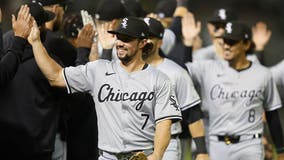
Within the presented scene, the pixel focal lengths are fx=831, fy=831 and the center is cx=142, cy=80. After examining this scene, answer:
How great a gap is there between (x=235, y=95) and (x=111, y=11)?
1.58m

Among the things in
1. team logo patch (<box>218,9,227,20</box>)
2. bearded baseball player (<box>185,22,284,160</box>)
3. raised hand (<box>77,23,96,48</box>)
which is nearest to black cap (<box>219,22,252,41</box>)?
bearded baseball player (<box>185,22,284,160</box>)

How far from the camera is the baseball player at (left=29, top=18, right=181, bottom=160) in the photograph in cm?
672

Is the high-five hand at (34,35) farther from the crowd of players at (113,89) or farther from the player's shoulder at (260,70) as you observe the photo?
the player's shoulder at (260,70)

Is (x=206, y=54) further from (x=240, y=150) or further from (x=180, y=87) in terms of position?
(x=180, y=87)

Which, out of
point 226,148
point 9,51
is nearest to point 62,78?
point 9,51

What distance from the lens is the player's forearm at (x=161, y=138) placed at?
651 cm

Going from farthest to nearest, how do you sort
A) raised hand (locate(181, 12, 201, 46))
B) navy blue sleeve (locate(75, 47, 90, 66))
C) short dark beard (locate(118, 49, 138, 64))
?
1. raised hand (locate(181, 12, 201, 46))
2. navy blue sleeve (locate(75, 47, 90, 66))
3. short dark beard (locate(118, 49, 138, 64))

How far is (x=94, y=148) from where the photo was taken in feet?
27.3

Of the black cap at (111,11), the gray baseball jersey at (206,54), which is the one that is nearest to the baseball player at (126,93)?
the black cap at (111,11)

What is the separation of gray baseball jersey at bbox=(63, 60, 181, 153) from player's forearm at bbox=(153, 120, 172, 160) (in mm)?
82

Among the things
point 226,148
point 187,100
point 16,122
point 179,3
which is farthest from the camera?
point 179,3

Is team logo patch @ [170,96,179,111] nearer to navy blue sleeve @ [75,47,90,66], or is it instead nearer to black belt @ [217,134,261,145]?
navy blue sleeve @ [75,47,90,66]

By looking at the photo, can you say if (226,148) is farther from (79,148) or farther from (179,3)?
(179,3)

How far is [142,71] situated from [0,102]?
4.02 feet
